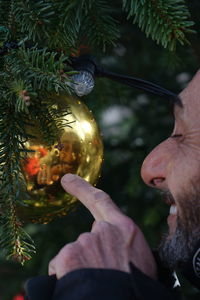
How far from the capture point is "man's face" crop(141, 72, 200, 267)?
1.17m

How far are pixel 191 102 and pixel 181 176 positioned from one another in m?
0.18

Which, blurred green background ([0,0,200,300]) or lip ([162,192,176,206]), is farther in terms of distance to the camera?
blurred green background ([0,0,200,300])

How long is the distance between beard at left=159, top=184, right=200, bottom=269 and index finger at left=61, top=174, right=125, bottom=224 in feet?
0.50

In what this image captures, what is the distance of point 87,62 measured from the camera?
1.16 m

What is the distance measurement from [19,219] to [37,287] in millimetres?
138

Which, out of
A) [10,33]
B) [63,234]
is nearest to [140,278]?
[10,33]

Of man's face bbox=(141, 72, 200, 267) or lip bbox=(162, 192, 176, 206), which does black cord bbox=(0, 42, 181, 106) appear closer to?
man's face bbox=(141, 72, 200, 267)

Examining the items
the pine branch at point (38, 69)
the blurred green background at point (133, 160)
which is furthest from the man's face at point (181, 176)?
the blurred green background at point (133, 160)

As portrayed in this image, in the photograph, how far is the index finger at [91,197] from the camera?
111 cm

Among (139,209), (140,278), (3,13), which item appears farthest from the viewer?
(139,209)

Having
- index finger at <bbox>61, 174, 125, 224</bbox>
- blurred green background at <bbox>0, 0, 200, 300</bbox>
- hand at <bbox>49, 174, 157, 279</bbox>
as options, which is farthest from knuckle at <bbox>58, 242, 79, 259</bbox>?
blurred green background at <bbox>0, 0, 200, 300</bbox>

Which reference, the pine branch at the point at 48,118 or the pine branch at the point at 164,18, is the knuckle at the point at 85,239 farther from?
the pine branch at the point at 164,18

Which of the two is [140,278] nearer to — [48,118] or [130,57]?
[48,118]

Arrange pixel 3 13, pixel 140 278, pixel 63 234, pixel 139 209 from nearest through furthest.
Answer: pixel 140 278 → pixel 3 13 → pixel 63 234 → pixel 139 209
